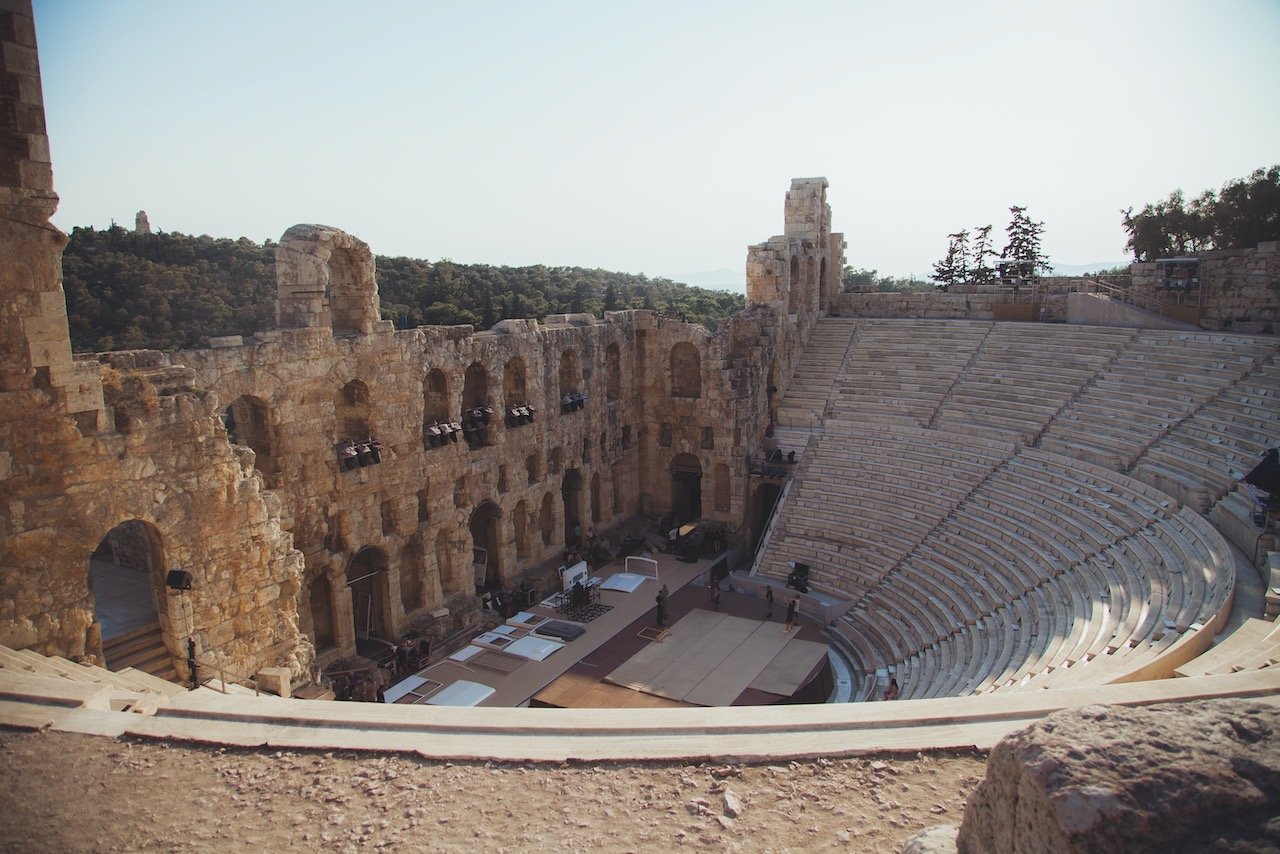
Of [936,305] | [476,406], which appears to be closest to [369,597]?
[476,406]

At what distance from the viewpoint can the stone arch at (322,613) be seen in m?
18.7

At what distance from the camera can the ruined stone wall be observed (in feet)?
80.0

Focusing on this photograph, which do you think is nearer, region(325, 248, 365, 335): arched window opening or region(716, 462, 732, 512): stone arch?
region(325, 248, 365, 335): arched window opening

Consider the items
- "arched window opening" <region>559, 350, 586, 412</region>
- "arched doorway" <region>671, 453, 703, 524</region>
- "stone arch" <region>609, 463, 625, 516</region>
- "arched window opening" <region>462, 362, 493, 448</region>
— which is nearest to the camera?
"arched window opening" <region>462, 362, 493, 448</region>

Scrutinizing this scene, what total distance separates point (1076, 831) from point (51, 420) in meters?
12.2

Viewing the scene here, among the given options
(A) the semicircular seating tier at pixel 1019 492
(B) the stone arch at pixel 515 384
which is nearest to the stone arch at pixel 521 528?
(B) the stone arch at pixel 515 384

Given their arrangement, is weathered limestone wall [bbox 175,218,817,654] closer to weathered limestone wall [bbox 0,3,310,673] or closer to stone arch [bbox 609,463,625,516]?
stone arch [bbox 609,463,625,516]

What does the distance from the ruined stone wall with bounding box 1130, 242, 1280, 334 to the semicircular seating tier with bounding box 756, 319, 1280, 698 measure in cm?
278

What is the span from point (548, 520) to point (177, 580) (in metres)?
12.9

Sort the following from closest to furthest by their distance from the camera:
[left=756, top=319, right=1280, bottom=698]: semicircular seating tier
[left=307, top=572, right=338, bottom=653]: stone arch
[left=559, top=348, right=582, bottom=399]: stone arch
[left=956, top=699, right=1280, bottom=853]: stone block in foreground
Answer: [left=956, top=699, right=1280, bottom=853]: stone block in foreground → [left=756, top=319, right=1280, bottom=698]: semicircular seating tier → [left=307, top=572, right=338, bottom=653]: stone arch → [left=559, top=348, right=582, bottom=399]: stone arch

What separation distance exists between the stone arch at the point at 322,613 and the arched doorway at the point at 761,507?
1262 cm

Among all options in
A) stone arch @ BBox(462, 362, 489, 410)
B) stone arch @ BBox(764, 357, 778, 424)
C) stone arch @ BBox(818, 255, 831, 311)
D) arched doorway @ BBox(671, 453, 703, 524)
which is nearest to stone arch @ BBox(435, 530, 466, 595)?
stone arch @ BBox(462, 362, 489, 410)

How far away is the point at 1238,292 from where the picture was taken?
83.0 feet

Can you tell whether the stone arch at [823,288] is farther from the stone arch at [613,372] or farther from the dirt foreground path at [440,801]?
the dirt foreground path at [440,801]
